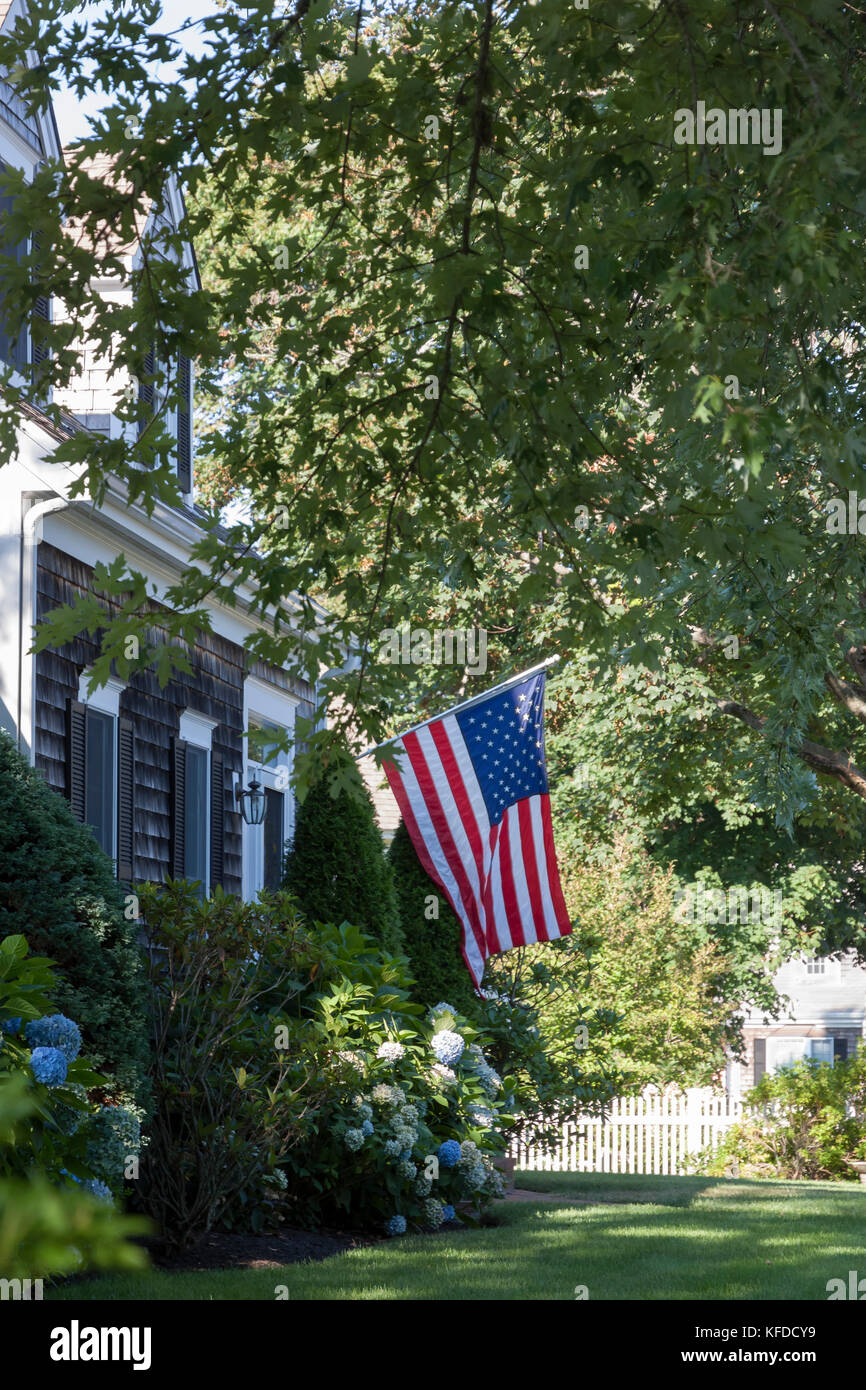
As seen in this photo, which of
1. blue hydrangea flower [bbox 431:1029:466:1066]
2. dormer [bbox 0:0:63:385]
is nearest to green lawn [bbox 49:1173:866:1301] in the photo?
blue hydrangea flower [bbox 431:1029:466:1066]

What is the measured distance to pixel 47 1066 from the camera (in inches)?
183

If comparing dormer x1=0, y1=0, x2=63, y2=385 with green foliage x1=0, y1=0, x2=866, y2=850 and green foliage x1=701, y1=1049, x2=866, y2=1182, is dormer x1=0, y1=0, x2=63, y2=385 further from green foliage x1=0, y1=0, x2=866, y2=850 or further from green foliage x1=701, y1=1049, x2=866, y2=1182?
green foliage x1=701, y1=1049, x2=866, y2=1182

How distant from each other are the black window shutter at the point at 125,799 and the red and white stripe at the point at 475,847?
8.10ft

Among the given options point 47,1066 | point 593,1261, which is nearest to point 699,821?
point 593,1261

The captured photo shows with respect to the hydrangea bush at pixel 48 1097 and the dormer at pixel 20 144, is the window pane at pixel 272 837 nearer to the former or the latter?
the dormer at pixel 20 144

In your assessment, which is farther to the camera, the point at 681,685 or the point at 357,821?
the point at 681,685

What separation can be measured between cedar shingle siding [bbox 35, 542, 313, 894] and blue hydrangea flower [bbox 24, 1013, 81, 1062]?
8.33 ft

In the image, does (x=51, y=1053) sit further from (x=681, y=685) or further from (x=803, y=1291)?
(x=681, y=685)

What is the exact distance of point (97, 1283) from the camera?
677 cm

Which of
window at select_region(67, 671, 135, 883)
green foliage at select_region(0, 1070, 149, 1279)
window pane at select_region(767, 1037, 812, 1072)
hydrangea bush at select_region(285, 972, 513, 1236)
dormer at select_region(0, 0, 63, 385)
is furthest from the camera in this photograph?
window pane at select_region(767, 1037, 812, 1072)

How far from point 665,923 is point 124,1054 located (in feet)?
57.4

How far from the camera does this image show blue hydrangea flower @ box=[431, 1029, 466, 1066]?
10203 millimetres

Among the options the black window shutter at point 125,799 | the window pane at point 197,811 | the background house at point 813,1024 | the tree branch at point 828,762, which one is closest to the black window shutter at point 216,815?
the window pane at point 197,811
